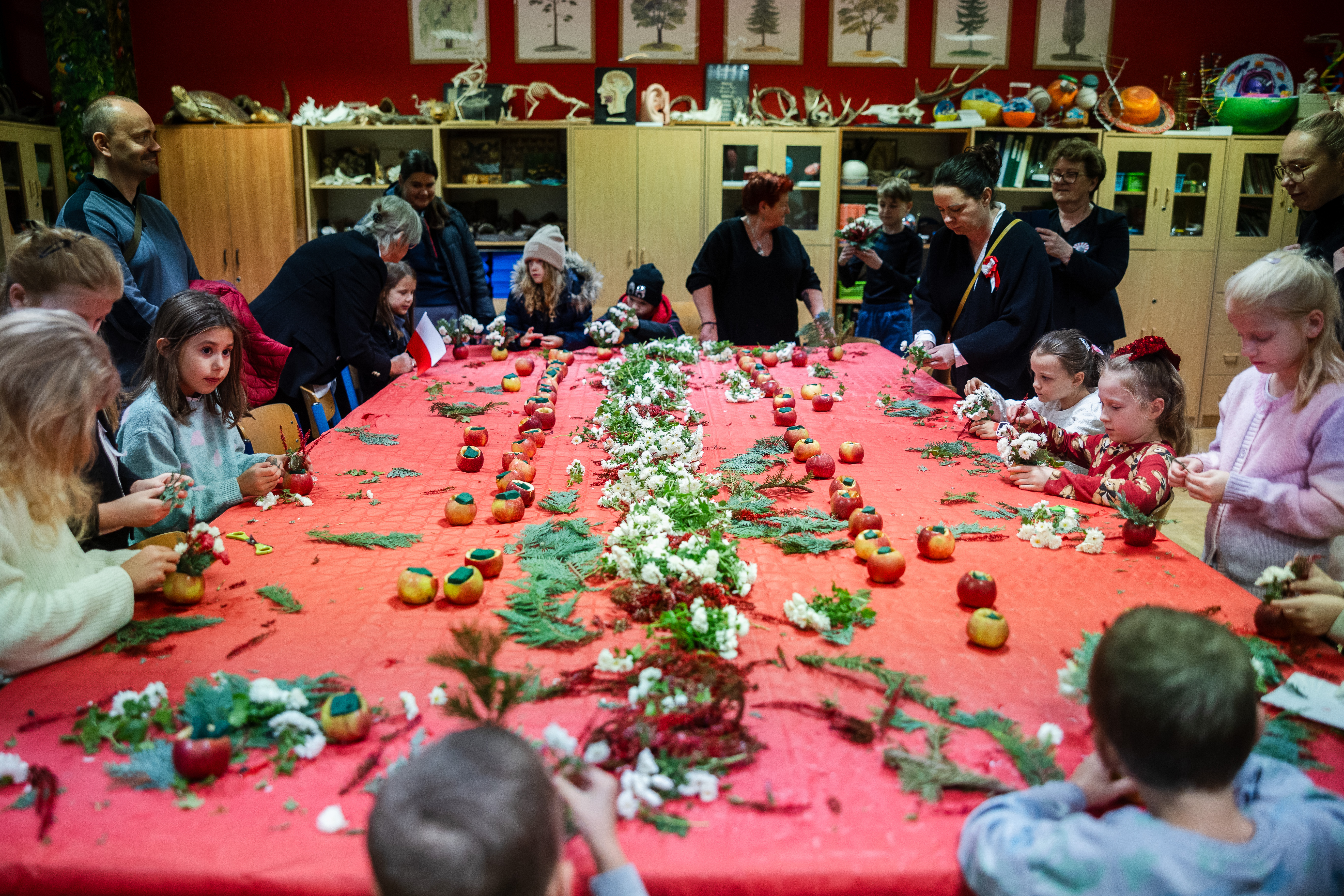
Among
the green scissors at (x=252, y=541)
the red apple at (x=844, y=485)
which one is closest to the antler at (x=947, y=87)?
the red apple at (x=844, y=485)

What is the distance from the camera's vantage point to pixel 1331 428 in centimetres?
184

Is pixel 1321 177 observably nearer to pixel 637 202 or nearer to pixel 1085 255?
pixel 1085 255

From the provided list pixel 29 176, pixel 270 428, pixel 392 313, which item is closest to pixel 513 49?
pixel 29 176

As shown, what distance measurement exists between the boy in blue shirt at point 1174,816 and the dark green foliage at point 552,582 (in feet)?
2.46

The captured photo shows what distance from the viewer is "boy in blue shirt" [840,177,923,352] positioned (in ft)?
18.8

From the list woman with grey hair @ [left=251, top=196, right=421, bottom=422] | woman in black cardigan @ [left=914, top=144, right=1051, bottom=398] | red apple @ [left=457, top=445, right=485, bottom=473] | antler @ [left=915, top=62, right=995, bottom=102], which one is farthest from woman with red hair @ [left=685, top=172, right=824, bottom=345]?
red apple @ [left=457, top=445, right=485, bottom=473]

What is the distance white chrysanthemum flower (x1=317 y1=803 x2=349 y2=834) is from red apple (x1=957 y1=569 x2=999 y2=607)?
3.70 ft

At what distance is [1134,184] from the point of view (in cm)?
674

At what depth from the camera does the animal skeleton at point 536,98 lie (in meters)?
6.54

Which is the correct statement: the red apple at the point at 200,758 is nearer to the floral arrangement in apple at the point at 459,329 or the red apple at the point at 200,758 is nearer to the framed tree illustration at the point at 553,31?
the floral arrangement in apple at the point at 459,329

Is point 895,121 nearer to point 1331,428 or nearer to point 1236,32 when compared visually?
point 1236,32

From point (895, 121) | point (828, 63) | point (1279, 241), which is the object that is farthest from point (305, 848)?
point (1279, 241)

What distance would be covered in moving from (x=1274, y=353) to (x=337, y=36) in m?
6.99

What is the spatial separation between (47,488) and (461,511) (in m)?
0.86
